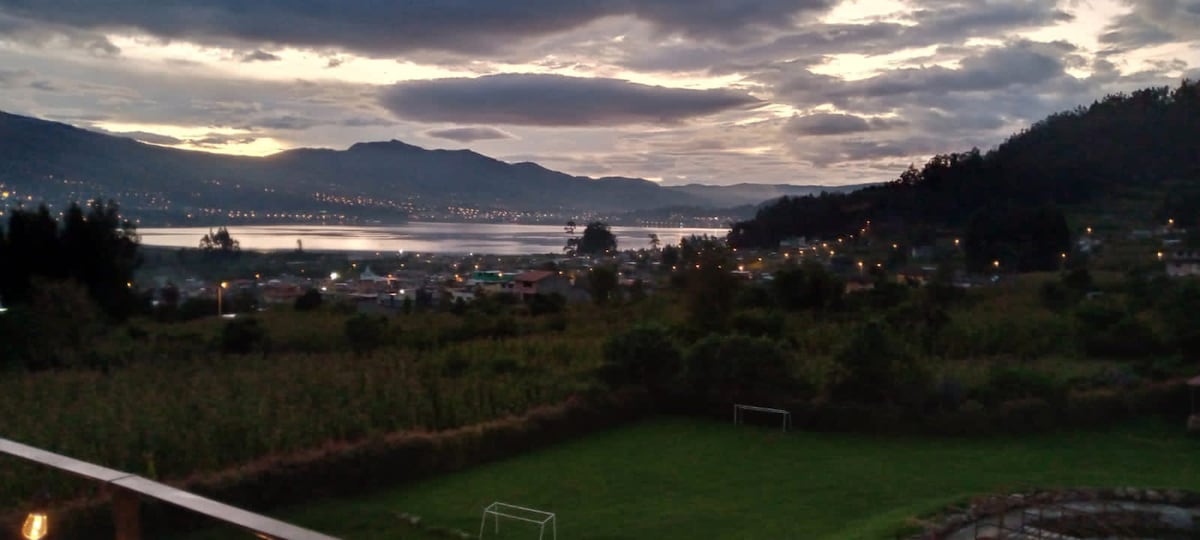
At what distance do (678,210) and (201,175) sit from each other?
43.7 metres

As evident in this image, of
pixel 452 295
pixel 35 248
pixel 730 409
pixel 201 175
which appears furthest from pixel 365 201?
pixel 730 409

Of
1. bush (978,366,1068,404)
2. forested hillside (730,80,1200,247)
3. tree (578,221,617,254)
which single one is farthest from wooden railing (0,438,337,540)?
tree (578,221,617,254)

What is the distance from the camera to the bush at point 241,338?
18.6 meters

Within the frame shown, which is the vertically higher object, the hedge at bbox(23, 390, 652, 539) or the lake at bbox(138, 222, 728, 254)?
the lake at bbox(138, 222, 728, 254)

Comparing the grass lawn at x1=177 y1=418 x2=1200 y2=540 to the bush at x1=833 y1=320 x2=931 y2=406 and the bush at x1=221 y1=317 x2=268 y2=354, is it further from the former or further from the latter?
the bush at x1=221 y1=317 x2=268 y2=354

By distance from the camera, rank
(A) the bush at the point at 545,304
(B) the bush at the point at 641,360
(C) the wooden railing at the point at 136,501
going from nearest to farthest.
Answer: (C) the wooden railing at the point at 136,501 < (B) the bush at the point at 641,360 < (A) the bush at the point at 545,304

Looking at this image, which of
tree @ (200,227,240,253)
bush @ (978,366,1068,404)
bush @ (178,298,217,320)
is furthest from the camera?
tree @ (200,227,240,253)

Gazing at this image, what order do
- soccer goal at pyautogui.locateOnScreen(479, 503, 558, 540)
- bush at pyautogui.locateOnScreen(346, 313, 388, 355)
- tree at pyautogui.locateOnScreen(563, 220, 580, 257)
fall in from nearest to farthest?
soccer goal at pyautogui.locateOnScreen(479, 503, 558, 540), bush at pyautogui.locateOnScreen(346, 313, 388, 355), tree at pyautogui.locateOnScreen(563, 220, 580, 257)

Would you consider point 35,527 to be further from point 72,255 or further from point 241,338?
point 72,255

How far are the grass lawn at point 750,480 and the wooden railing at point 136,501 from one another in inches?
254

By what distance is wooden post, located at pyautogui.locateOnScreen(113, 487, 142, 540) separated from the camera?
2.15m

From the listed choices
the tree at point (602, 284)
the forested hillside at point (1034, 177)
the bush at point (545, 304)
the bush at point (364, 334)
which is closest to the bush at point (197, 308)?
the bush at point (364, 334)

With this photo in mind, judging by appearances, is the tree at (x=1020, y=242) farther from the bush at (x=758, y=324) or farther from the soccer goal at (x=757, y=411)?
the soccer goal at (x=757, y=411)

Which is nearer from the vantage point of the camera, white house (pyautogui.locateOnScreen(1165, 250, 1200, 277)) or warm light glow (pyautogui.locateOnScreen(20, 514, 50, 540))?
warm light glow (pyautogui.locateOnScreen(20, 514, 50, 540))
